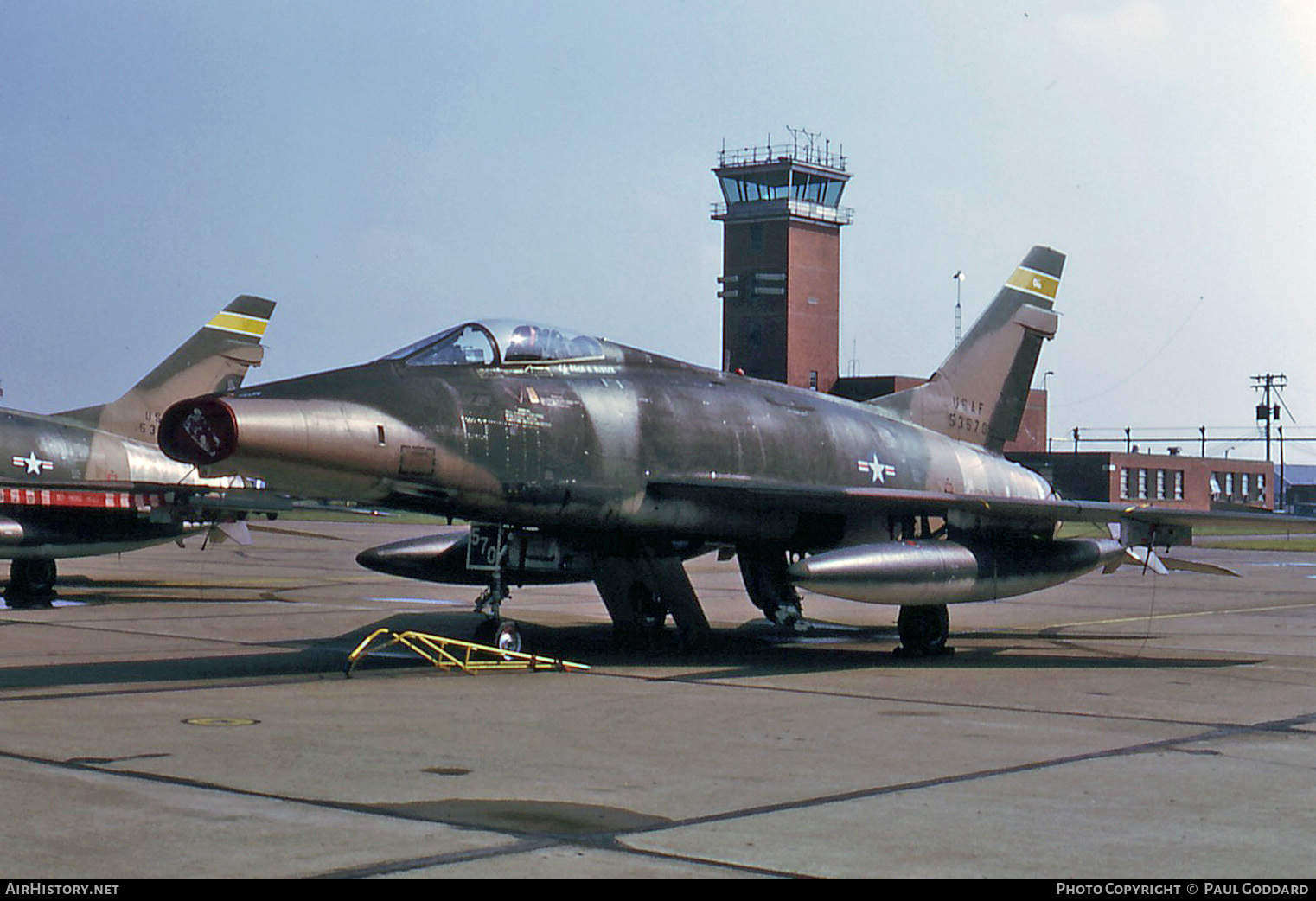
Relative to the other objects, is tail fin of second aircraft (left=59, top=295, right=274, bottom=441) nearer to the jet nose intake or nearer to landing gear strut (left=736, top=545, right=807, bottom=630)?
landing gear strut (left=736, top=545, right=807, bottom=630)

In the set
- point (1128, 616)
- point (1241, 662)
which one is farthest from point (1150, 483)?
point (1241, 662)

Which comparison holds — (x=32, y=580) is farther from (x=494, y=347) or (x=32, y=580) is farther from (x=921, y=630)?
(x=921, y=630)

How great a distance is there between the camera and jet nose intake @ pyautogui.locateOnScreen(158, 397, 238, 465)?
10.9m

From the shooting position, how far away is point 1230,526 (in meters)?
14.8

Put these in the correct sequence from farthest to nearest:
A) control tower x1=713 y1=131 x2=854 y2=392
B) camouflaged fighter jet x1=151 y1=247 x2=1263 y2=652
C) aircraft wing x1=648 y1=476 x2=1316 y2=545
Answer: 1. control tower x1=713 y1=131 x2=854 y2=392
2. aircraft wing x1=648 y1=476 x2=1316 y2=545
3. camouflaged fighter jet x1=151 y1=247 x2=1263 y2=652

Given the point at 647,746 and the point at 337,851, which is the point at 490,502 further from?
the point at 337,851

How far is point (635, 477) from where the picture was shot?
14062mm

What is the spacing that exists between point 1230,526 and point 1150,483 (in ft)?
347

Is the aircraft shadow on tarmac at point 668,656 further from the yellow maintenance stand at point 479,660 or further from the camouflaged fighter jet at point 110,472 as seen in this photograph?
the camouflaged fighter jet at point 110,472

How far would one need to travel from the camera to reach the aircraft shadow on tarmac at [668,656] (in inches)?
507

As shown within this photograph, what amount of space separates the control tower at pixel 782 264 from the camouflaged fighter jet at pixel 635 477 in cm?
7834

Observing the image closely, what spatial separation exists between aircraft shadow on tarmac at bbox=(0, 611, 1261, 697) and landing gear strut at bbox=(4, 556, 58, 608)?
5.61 meters

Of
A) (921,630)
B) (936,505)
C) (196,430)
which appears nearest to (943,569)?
(936,505)

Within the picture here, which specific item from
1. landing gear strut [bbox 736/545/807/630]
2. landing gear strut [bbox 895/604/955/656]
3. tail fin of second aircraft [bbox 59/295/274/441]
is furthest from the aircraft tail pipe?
tail fin of second aircraft [bbox 59/295/274/441]
